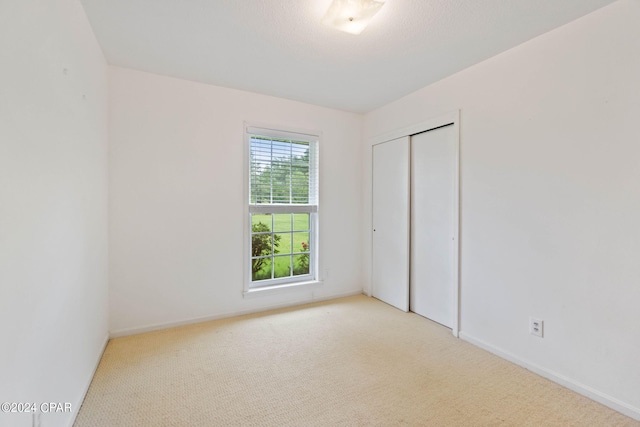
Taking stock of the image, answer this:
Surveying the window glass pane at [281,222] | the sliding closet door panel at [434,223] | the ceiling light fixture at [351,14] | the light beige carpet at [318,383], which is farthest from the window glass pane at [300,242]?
the ceiling light fixture at [351,14]

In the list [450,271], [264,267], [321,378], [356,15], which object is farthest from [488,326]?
[356,15]

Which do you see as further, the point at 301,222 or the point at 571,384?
the point at 301,222

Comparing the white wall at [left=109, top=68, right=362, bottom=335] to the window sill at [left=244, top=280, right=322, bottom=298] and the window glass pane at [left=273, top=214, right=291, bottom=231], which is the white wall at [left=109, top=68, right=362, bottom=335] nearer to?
the window sill at [left=244, top=280, right=322, bottom=298]

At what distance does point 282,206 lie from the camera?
3.36 metres

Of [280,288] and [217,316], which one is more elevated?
[280,288]

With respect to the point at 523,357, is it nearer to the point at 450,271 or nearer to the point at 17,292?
the point at 450,271

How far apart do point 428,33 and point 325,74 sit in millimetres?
964

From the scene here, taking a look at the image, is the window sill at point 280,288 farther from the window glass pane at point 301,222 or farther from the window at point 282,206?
the window glass pane at point 301,222

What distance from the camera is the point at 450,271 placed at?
2762 mm

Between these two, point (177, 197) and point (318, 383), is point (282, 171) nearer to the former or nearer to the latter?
point (177, 197)

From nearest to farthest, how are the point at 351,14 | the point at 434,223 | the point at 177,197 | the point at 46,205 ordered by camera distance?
the point at 46,205 → the point at 351,14 → the point at 177,197 → the point at 434,223

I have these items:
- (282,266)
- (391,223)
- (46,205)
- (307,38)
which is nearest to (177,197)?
(282,266)

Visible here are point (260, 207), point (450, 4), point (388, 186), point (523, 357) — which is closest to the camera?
point (450, 4)

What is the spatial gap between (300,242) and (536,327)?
93.7 inches
